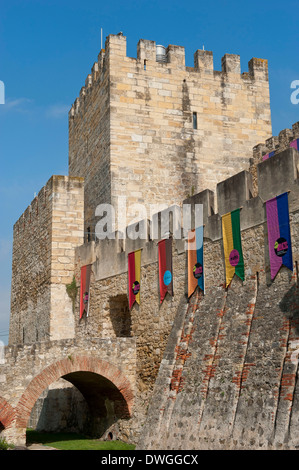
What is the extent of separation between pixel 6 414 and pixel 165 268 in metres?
4.29

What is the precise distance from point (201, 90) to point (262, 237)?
29.7 ft

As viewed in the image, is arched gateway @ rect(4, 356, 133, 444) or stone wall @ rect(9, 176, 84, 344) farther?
stone wall @ rect(9, 176, 84, 344)

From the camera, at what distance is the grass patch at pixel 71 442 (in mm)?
12492

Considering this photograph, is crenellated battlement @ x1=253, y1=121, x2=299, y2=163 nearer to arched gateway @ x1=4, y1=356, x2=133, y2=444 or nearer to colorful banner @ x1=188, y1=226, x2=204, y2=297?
colorful banner @ x1=188, y1=226, x2=204, y2=297

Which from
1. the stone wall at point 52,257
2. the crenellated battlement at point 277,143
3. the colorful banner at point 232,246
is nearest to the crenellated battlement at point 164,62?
the crenellated battlement at point 277,143

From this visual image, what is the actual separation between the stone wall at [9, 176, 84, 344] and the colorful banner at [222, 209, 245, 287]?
6539mm

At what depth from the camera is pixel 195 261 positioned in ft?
39.3

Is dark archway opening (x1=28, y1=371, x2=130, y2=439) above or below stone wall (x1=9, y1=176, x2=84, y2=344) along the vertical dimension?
below

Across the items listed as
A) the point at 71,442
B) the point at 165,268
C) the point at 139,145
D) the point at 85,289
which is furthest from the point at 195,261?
the point at 139,145

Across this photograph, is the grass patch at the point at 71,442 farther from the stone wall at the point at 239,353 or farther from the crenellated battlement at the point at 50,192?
the crenellated battlement at the point at 50,192

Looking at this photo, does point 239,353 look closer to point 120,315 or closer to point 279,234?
point 279,234

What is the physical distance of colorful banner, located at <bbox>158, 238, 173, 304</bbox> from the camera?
1273cm

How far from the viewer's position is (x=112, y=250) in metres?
15.0

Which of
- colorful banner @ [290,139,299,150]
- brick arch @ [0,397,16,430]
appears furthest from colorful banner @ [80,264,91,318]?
colorful banner @ [290,139,299,150]
